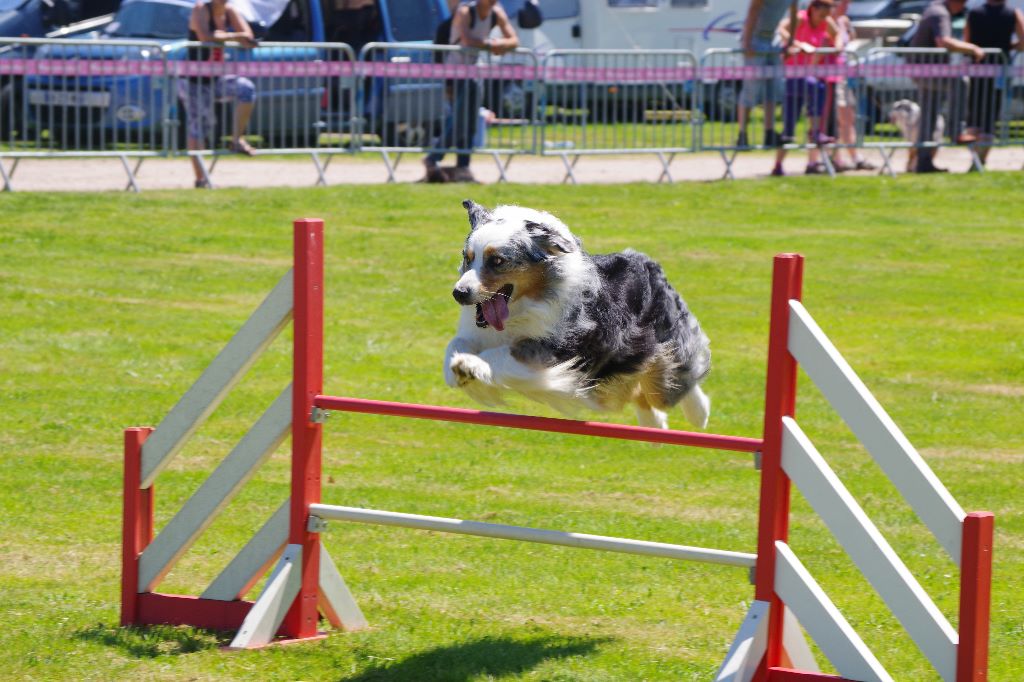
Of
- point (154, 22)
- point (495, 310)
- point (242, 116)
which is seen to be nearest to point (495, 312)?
point (495, 310)

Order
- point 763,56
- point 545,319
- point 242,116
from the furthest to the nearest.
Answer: point 763,56
point 242,116
point 545,319

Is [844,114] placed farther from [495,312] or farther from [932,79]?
[495,312]

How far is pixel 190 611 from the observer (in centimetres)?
558

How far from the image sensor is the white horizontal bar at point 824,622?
14.6 feet

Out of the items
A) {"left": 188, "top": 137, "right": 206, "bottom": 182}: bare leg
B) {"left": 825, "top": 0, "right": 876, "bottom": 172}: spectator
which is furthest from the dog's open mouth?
{"left": 825, "top": 0, "right": 876, "bottom": 172}: spectator

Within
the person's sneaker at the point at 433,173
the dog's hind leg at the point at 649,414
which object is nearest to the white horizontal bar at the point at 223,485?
the dog's hind leg at the point at 649,414

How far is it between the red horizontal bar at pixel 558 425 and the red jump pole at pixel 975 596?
0.77 meters

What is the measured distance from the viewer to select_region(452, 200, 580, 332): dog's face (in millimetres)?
5039

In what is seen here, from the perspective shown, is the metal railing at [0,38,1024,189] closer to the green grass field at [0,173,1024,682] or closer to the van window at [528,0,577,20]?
the green grass field at [0,173,1024,682]

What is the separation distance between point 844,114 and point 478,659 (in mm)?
12205

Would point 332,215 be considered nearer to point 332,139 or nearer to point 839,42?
point 332,139

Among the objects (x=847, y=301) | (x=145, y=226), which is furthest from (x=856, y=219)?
(x=145, y=226)

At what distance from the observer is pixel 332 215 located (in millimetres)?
13797

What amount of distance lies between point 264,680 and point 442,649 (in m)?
0.66
